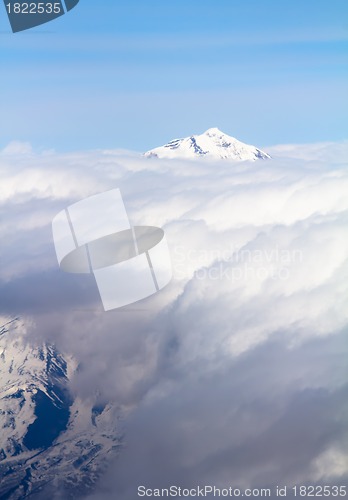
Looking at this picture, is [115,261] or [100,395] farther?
[100,395]

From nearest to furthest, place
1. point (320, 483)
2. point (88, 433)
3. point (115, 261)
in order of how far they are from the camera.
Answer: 1. point (115, 261)
2. point (320, 483)
3. point (88, 433)

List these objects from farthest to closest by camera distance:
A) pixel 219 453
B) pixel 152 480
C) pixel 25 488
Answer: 1. pixel 25 488
2. pixel 152 480
3. pixel 219 453

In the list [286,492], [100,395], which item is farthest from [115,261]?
[100,395]

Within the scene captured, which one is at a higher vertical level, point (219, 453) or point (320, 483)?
point (320, 483)

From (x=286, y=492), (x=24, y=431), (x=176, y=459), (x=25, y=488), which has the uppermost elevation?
(x=286, y=492)

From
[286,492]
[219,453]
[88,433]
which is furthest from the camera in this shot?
[88,433]

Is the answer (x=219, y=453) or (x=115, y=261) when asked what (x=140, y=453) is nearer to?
(x=219, y=453)

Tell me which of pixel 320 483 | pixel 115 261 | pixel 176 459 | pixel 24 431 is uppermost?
pixel 115 261

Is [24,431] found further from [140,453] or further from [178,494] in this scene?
[178,494]

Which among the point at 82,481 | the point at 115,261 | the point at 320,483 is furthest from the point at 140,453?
the point at 115,261
